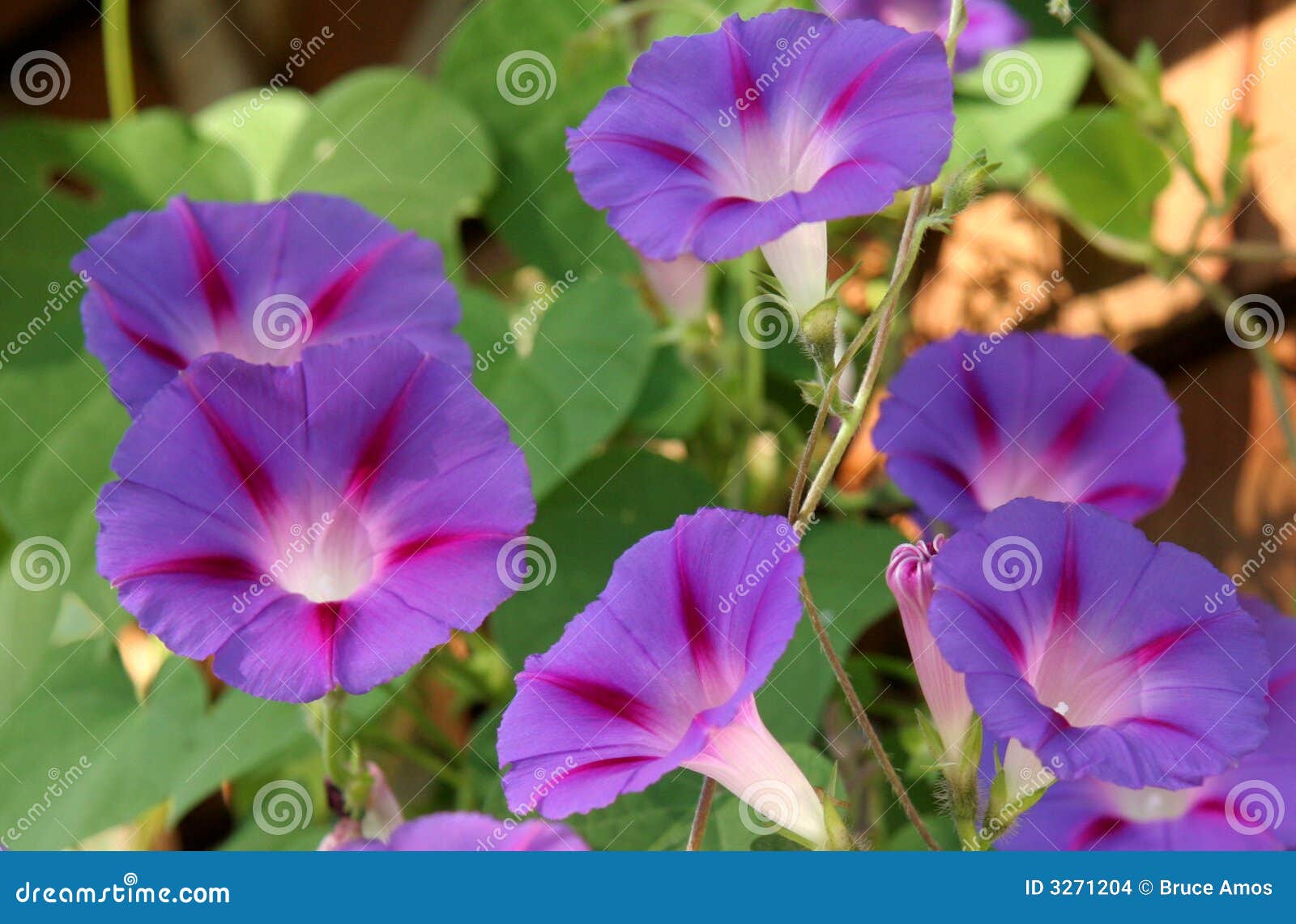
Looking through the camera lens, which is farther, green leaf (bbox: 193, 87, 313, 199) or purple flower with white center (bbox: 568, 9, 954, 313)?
green leaf (bbox: 193, 87, 313, 199)

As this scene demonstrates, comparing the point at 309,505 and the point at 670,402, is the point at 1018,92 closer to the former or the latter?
the point at 670,402

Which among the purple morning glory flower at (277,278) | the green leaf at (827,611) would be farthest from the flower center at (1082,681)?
the purple morning glory flower at (277,278)

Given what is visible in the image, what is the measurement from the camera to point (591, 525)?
0.90 meters

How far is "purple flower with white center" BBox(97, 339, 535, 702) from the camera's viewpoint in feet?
1.81

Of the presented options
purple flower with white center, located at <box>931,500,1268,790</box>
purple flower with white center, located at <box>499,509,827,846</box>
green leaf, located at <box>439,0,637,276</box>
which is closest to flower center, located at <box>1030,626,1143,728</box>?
purple flower with white center, located at <box>931,500,1268,790</box>

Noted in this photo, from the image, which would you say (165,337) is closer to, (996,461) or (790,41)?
(790,41)

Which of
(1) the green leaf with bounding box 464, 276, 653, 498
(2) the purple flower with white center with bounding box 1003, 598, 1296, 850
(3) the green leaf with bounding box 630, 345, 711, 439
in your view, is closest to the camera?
(2) the purple flower with white center with bounding box 1003, 598, 1296, 850

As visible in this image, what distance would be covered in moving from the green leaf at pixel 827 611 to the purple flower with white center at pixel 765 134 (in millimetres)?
281

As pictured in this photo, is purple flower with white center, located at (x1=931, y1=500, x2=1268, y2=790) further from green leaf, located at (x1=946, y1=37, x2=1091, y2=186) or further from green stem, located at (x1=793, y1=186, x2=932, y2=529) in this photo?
green leaf, located at (x1=946, y1=37, x2=1091, y2=186)

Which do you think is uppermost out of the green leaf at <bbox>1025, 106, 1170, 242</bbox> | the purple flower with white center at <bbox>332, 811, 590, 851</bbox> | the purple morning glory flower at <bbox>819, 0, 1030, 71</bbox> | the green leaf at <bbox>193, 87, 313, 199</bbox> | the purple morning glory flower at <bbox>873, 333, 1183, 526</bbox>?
the purple morning glory flower at <bbox>819, 0, 1030, 71</bbox>

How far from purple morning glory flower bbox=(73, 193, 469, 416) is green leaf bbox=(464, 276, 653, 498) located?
0.21 m

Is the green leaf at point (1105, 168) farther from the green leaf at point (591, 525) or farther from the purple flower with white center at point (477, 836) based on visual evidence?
the purple flower with white center at point (477, 836)

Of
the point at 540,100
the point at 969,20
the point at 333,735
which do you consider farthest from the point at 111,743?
the point at 969,20

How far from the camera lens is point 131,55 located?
5.90 feet
